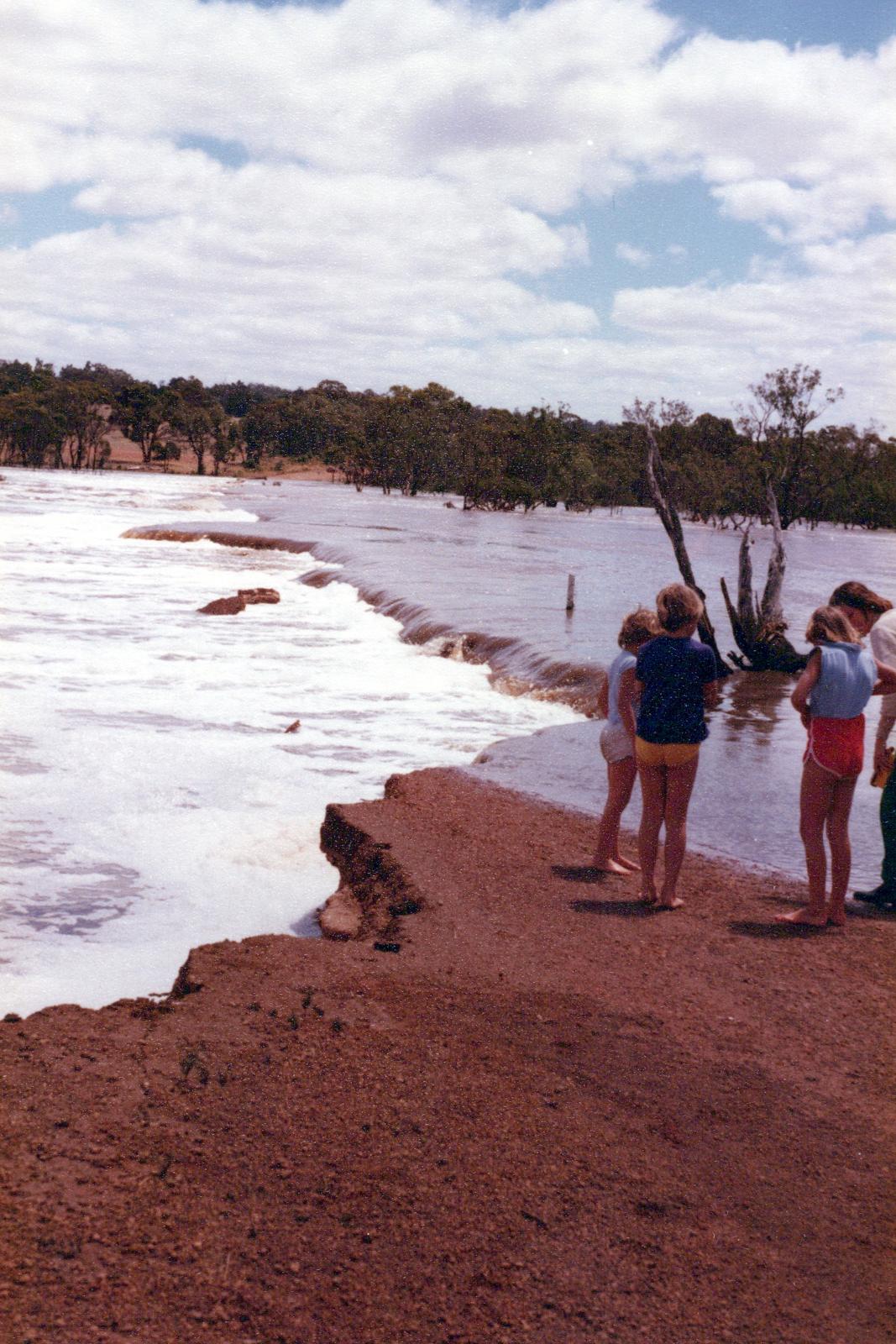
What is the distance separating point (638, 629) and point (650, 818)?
3.52ft

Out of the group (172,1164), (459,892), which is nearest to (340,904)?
(459,892)

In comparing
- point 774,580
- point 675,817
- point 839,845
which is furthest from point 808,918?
point 774,580

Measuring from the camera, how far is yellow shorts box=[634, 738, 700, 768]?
6551 millimetres

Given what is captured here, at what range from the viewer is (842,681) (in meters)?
6.26

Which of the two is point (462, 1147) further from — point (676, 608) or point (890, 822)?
point (890, 822)

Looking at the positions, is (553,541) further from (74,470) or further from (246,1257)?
(74,470)

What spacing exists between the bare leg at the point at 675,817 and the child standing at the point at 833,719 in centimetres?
61

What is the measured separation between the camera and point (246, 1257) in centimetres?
347

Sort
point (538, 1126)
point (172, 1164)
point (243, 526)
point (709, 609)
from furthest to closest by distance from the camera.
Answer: point (243, 526), point (709, 609), point (538, 1126), point (172, 1164)

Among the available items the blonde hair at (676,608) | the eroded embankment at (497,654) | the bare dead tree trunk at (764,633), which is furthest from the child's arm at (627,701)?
the bare dead tree trunk at (764,633)

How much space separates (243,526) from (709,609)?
20.5m

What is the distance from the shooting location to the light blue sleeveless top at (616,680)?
275 inches

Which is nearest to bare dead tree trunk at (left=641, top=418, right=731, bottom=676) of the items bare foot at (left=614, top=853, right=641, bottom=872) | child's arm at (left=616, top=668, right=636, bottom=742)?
bare foot at (left=614, top=853, right=641, bottom=872)

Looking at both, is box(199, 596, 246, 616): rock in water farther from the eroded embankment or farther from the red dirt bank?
the red dirt bank
